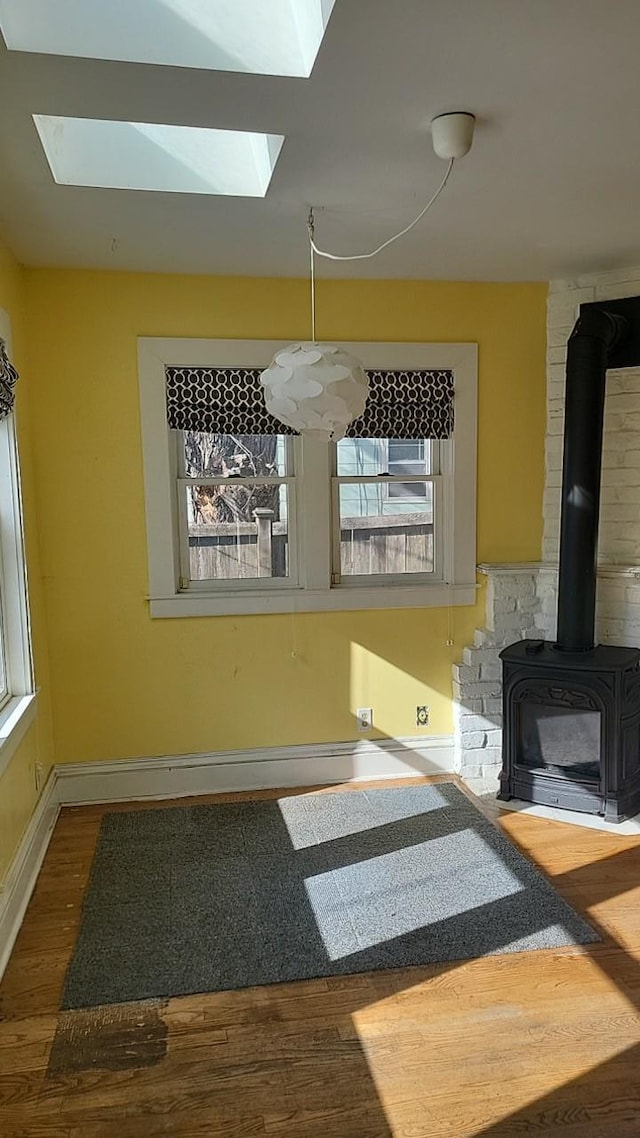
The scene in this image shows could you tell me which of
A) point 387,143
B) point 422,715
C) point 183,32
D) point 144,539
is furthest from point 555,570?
point 183,32

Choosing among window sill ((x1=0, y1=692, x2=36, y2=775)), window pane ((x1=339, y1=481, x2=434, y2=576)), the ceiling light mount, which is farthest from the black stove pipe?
window sill ((x1=0, y1=692, x2=36, y2=775))

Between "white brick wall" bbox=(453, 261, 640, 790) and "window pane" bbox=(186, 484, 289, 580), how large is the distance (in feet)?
3.56

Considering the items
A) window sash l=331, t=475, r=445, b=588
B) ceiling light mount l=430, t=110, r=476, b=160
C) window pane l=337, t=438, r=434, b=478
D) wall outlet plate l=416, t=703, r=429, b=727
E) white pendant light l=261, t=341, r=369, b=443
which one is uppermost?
ceiling light mount l=430, t=110, r=476, b=160

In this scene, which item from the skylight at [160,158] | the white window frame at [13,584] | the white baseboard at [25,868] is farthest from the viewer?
the white window frame at [13,584]

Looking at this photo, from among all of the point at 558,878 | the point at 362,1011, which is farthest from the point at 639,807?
the point at 362,1011

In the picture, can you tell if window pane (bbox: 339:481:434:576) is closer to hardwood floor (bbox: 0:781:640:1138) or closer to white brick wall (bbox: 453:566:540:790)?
white brick wall (bbox: 453:566:540:790)

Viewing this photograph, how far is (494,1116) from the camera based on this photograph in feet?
6.58

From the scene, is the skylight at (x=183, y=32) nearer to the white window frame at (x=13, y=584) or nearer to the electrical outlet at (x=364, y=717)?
the white window frame at (x=13, y=584)

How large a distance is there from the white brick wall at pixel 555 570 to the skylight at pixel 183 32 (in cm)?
244

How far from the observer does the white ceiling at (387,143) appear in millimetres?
1729

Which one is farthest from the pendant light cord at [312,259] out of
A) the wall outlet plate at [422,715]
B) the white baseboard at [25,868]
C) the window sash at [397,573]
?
the white baseboard at [25,868]

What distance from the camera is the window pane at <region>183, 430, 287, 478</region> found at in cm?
387

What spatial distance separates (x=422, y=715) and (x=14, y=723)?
2.08 m

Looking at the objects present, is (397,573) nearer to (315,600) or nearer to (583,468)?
(315,600)
